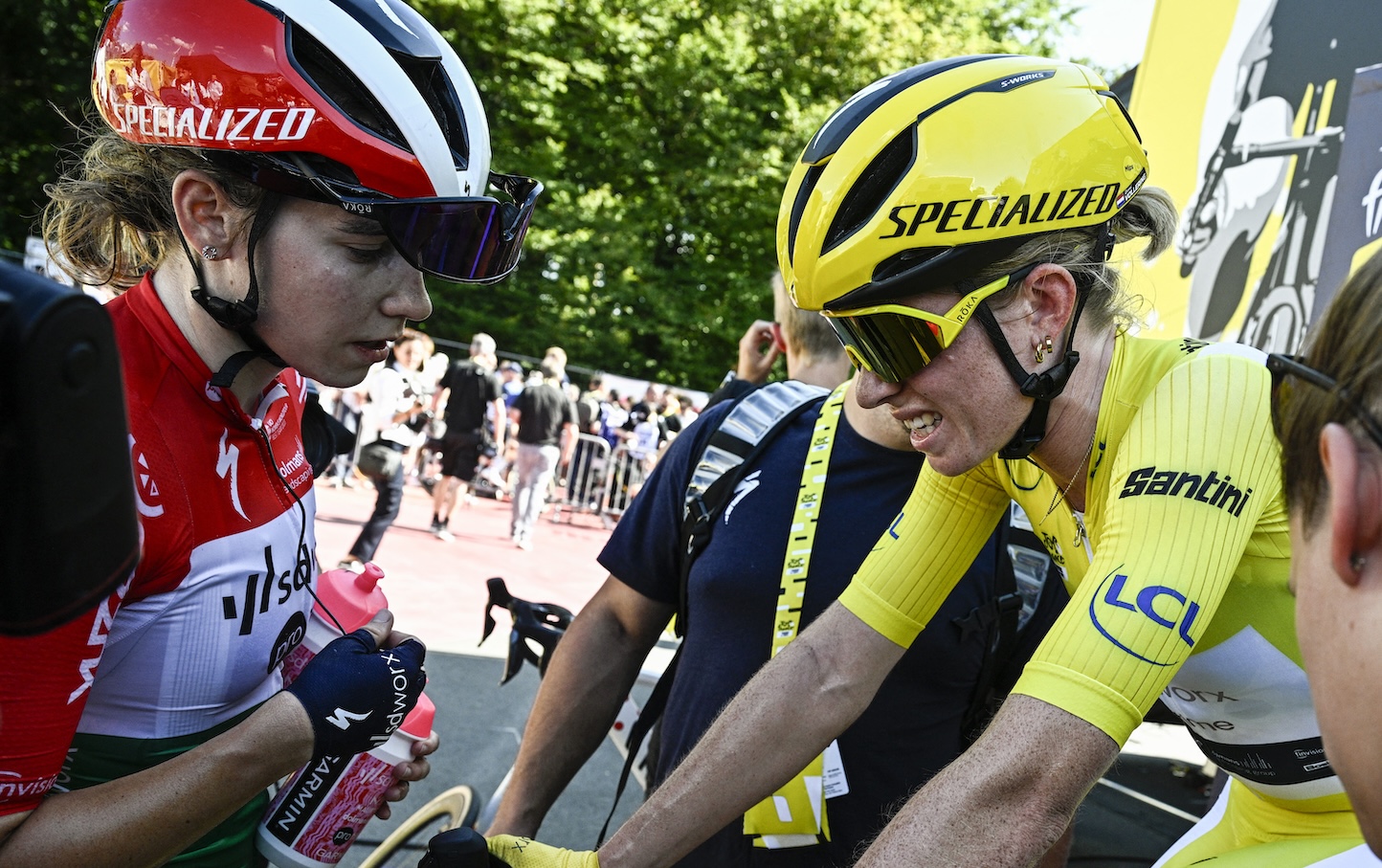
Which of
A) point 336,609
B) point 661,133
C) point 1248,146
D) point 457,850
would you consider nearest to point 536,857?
point 457,850

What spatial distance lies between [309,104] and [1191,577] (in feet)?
5.05

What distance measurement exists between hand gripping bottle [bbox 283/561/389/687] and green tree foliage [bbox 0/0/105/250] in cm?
2007

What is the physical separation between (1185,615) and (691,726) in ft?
4.22

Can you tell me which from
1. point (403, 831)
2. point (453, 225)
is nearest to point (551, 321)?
point (403, 831)

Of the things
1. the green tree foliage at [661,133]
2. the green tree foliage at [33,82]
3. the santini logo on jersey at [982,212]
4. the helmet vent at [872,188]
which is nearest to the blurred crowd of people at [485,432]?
the helmet vent at [872,188]

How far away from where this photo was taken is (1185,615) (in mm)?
1288

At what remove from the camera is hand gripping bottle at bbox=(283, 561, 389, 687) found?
6.17ft

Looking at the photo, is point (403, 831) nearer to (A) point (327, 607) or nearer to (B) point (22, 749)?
(A) point (327, 607)

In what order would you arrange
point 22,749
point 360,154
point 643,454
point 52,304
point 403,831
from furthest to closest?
point 643,454, point 403,831, point 360,154, point 22,749, point 52,304

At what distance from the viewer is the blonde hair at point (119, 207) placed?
1.67 meters

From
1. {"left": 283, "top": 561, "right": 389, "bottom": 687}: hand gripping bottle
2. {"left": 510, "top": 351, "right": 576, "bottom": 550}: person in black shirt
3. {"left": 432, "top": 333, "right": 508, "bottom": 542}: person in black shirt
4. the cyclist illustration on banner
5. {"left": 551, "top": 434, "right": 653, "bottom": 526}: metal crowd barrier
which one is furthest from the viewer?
{"left": 551, "top": 434, "right": 653, "bottom": 526}: metal crowd barrier

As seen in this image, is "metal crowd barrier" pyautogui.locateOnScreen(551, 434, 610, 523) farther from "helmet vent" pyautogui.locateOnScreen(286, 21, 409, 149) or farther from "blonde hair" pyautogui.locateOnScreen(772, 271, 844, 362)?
"helmet vent" pyautogui.locateOnScreen(286, 21, 409, 149)

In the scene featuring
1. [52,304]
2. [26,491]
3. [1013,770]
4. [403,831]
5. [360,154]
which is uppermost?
[360,154]

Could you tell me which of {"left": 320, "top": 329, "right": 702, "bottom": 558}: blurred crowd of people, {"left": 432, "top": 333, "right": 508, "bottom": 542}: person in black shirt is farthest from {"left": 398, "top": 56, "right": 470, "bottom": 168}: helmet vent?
{"left": 432, "top": 333, "right": 508, "bottom": 542}: person in black shirt
